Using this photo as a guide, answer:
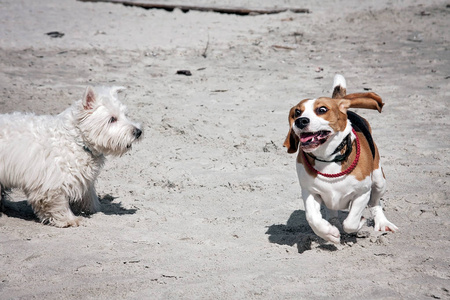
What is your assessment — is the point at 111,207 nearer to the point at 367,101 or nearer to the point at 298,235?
the point at 298,235

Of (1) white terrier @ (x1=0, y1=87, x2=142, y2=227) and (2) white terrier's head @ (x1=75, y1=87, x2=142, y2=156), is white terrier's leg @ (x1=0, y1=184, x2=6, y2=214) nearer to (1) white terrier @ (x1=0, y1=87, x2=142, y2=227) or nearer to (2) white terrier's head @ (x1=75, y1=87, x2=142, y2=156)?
(1) white terrier @ (x1=0, y1=87, x2=142, y2=227)

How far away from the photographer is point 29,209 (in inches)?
225

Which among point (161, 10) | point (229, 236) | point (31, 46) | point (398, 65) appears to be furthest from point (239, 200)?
point (161, 10)

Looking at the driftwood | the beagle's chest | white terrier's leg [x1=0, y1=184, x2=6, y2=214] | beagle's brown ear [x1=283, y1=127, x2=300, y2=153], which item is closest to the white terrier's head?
white terrier's leg [x1=0, y1=184, x2=6, y2=214]

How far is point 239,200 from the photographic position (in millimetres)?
5863

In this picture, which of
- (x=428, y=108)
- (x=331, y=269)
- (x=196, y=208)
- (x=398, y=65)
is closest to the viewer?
(x=331, y=269)

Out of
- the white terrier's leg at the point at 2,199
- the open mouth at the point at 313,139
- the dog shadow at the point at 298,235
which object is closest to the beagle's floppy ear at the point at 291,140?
the open mouth at the point at 313,139

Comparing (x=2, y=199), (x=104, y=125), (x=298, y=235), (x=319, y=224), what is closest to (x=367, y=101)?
(x=319, y=224)

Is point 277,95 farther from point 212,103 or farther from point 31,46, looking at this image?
point 31,46

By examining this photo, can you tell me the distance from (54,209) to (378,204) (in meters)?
2.91

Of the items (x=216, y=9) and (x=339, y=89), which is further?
(x=216, y=9)

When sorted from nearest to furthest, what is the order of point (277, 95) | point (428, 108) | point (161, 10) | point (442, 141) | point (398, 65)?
point (442, 141)
point (428, 108)
point (277, 95)
point (398, 65)
point (161, 10)

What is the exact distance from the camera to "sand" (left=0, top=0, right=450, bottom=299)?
13.7 feet

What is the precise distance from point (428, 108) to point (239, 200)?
12.5 feet
